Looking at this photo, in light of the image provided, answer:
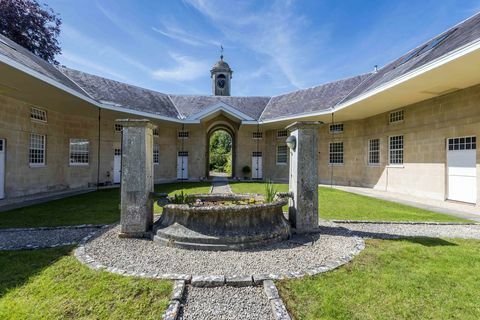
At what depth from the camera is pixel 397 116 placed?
12.6 meters

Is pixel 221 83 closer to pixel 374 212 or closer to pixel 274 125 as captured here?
pixel 274 125

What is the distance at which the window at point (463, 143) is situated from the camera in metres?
8.83

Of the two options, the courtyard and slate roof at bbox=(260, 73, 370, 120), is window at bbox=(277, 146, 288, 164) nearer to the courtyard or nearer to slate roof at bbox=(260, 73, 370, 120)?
slate roof at bbox=(260, 73, 370, 120)

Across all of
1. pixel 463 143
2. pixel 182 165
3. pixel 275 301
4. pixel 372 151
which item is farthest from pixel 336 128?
pixel 275 301

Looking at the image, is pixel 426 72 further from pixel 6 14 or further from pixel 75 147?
pixel 6 14

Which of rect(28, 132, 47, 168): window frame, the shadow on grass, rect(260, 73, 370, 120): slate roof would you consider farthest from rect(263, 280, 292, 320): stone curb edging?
rect(260, 73, 370, 120): slate roof

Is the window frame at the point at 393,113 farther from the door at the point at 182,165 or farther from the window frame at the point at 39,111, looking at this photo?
the window frame at the point at 39,111

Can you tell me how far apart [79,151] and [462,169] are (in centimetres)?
1798

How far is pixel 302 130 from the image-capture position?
523cm

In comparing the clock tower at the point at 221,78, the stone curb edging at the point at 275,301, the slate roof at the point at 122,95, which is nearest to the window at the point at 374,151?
the slate roof at the point at 122,95

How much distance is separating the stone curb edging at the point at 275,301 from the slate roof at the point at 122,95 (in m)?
12.8

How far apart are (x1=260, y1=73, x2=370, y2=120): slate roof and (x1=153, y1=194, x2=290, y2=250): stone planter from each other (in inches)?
469

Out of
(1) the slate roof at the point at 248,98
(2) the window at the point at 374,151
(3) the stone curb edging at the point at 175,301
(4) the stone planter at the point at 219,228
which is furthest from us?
(2) the window at the point at 374,151

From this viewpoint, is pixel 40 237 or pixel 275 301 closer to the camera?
pixel 275 301
